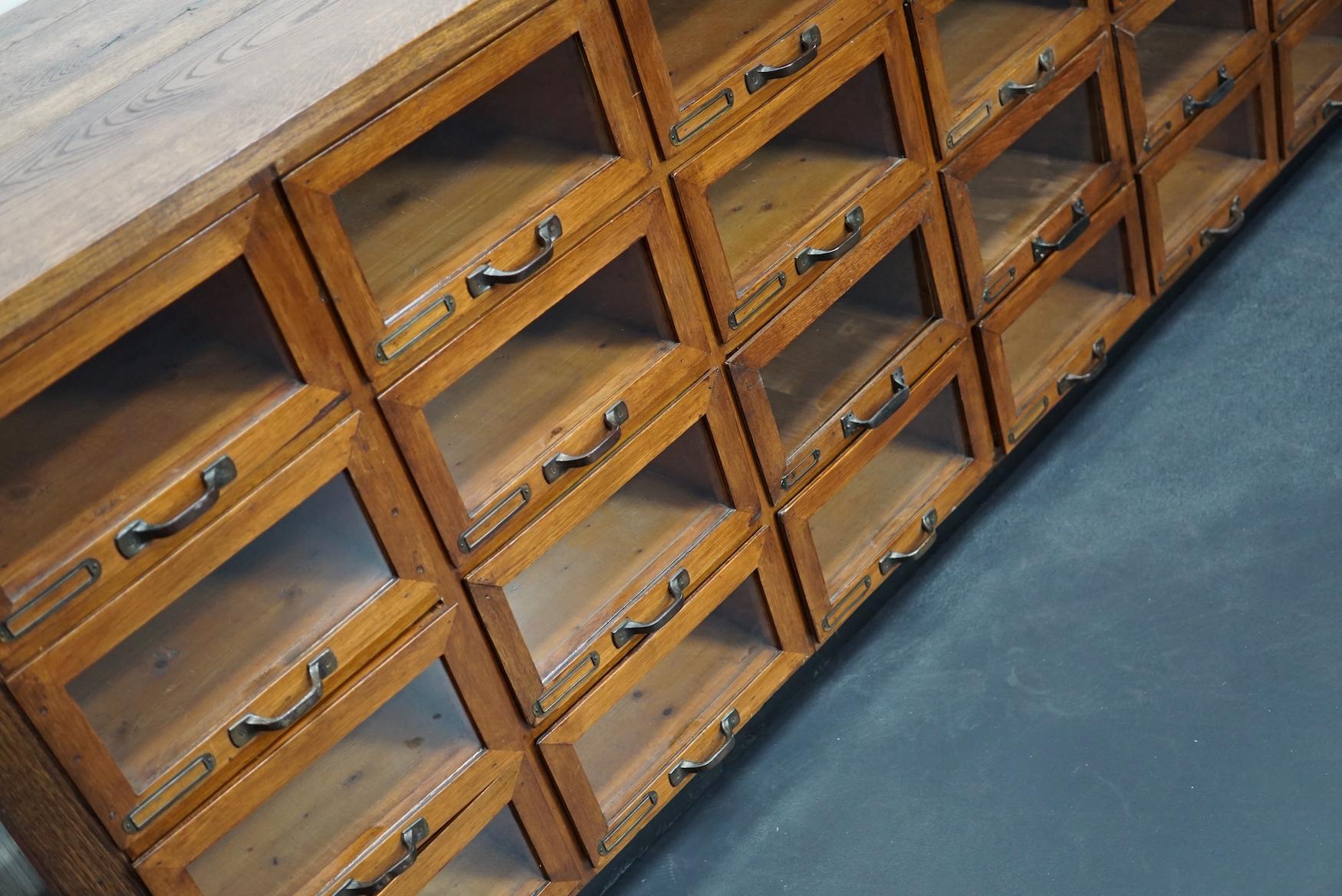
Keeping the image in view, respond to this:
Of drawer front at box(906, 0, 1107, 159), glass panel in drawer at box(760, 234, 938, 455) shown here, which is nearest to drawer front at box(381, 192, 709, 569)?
glass panel in drawer at box(760, 234, 938, 455)

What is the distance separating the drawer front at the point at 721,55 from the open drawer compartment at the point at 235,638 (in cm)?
48

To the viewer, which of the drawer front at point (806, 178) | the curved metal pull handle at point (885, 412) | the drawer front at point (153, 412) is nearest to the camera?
the drawer front at point (153, 412)

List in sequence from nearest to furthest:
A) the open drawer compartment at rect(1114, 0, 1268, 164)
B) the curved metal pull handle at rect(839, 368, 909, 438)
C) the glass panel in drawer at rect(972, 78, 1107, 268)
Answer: the curved metal pull handle at rect(839, 368, 909, 438)
the glass panel in drawer at rect(972, 78, 1107, 268)
the open drawer compartment at rect(1114, 0, 1268, 164)

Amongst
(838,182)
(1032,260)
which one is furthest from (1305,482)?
(838,182)

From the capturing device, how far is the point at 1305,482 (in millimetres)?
2104

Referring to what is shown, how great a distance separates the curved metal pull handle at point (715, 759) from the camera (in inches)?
71.5

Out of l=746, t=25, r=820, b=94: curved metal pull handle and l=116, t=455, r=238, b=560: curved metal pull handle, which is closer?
l=116, t=455, r=238, b=560: curved metal pull handle

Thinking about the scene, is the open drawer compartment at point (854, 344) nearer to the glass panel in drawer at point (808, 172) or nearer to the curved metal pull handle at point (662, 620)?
the glass panel in drawer at point (808, 172)

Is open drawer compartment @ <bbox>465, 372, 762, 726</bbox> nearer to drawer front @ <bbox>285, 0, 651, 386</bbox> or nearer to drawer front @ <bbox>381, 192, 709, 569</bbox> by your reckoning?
drawer front @ <bbox>381, 192, 709, 569</bbox>

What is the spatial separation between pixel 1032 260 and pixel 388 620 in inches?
44.9

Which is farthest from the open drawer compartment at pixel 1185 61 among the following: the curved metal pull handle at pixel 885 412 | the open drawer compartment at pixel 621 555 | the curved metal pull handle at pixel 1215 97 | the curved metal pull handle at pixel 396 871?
the curved metal pull handle at pixel 396 871

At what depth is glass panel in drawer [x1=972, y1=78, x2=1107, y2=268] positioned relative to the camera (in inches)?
84.0

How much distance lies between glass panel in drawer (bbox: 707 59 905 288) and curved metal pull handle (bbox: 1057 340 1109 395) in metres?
0.57

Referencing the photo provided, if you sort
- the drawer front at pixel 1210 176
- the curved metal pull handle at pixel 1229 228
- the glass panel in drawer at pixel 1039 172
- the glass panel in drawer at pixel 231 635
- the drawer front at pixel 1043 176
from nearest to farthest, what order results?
the glass panel in drawer at pixel 231 635 → the drawer front at pixel 1043 176 → the glass panel in drawer at pixel 1039 172 → the drawer front at pixel 1210 176 → the curved metal pull handle at pixel 1229 228
